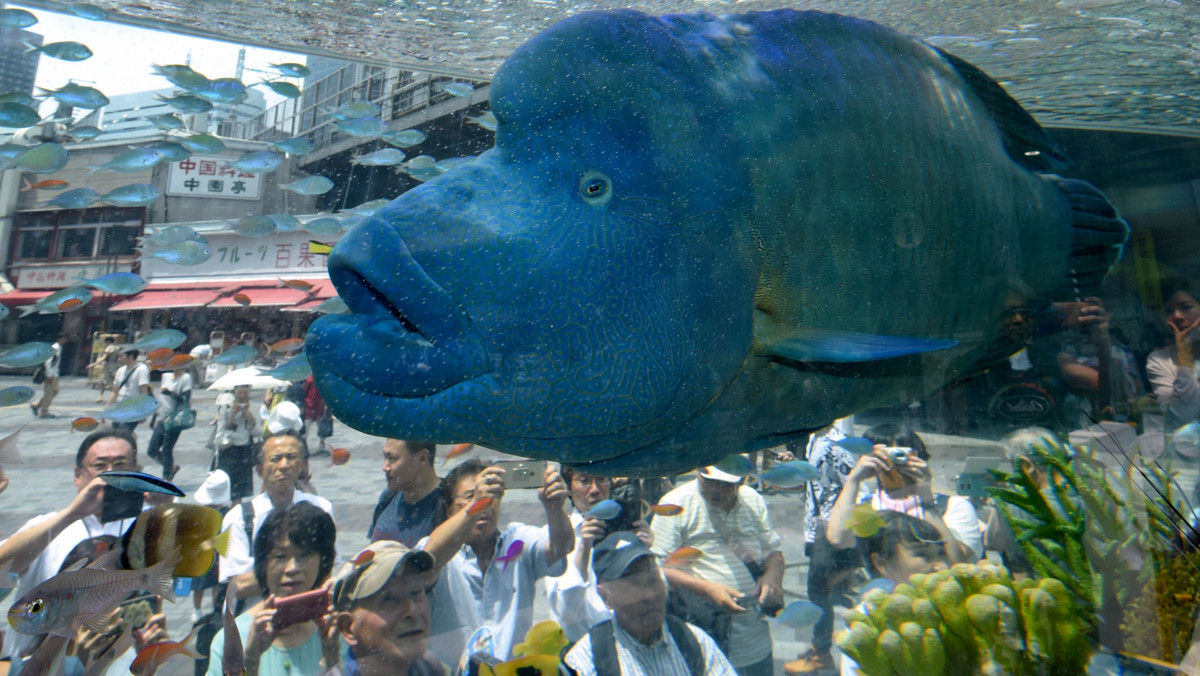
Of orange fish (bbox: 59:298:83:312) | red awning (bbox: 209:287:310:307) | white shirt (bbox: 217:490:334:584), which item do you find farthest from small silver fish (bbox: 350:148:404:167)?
white shirt (bbox: 217:490:334:584)

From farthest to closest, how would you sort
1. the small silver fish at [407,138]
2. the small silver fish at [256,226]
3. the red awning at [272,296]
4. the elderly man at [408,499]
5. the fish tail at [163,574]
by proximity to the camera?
the red awning at [272,296], the small silver fish at [256,226], the small silver fish at [407,138], the elderly man at [408,499], the fish tail at [163,574]

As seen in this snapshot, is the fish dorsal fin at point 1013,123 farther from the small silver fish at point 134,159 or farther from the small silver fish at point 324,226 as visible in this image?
the small silver fish at point 134,159

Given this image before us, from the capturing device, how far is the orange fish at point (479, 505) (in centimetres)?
199

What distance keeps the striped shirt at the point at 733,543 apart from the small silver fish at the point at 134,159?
4.73m

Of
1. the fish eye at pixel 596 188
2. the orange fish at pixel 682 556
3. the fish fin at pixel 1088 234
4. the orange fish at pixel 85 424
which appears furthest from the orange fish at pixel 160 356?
the fish fin at pixel 1088 234

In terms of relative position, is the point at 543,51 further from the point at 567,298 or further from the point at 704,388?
the point at 704,388

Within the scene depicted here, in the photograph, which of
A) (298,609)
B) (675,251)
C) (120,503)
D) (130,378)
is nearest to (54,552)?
(120,503)

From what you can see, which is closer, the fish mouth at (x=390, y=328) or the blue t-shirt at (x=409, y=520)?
the fish mouth at (x=390, y=328)

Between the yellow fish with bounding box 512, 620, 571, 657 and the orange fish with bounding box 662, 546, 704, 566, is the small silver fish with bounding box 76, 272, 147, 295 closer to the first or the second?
the yellow fish with bounding box 512, 620, 571, 657

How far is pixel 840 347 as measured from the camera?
3.03ft

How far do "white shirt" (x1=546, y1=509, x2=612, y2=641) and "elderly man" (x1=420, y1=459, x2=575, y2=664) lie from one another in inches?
1.8

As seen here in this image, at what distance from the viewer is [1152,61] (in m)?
2.89

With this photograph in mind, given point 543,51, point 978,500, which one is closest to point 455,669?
point 978,500

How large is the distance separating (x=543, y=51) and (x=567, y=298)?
395 millimetres
